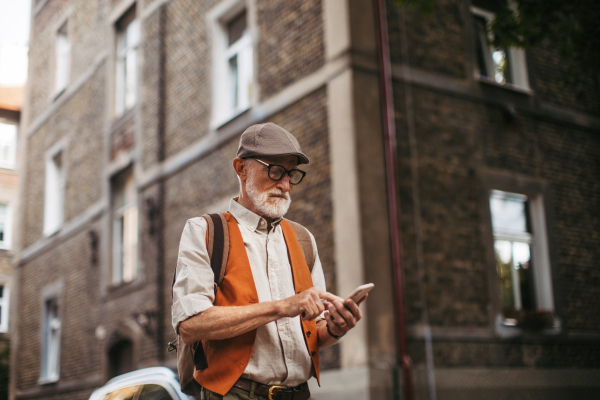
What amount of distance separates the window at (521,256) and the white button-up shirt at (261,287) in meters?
6.73

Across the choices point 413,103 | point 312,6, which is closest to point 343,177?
point 413,103

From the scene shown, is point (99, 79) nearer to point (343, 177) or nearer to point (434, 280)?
point (343, 177)

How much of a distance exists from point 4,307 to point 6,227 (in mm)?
1130

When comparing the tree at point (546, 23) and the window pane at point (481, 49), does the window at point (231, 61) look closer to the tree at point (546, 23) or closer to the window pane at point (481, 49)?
the tree at point (546, 23)

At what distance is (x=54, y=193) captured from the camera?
544 inches

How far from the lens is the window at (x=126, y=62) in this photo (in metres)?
12.4

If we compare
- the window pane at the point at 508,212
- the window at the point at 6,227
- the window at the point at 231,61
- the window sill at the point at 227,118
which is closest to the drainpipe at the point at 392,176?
the window pane at the point at 508,212

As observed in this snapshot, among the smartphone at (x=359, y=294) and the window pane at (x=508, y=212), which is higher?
the window pane at (x=508, y=212)

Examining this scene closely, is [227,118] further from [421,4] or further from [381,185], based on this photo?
[421,4]

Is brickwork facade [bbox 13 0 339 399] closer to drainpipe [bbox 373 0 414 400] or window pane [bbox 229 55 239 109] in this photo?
window pane [bbox 229 55 239 109]

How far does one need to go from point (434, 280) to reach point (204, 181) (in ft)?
12.0

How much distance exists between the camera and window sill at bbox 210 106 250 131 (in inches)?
361

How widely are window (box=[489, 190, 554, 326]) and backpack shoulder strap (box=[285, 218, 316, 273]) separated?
258 inches

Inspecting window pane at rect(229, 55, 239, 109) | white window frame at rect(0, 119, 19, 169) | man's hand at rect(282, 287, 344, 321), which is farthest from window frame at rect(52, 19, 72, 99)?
man's hand at rect(282, 287, 344, 321)
